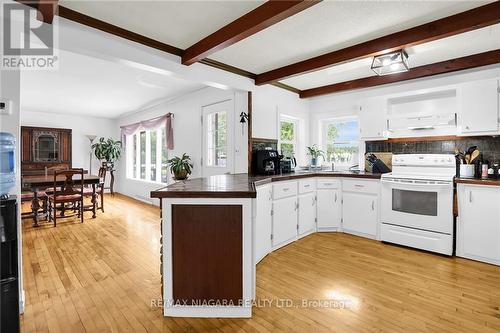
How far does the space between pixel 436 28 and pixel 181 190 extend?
2.60 meters

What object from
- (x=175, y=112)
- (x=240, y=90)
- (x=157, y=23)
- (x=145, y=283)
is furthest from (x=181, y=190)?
(x=175, y=112)

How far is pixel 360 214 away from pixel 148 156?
17.0 feet

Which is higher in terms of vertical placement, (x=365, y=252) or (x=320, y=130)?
(x=320, y=130)

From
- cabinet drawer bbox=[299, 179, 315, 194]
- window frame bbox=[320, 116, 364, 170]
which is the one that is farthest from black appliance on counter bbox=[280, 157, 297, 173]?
window frame bbox=[320, 116, 364, 170]

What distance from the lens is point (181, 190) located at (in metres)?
1.86

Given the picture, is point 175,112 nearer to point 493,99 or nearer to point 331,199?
point 331,199

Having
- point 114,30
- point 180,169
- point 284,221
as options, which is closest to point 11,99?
point 114,30

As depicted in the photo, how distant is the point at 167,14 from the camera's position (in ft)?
7.11

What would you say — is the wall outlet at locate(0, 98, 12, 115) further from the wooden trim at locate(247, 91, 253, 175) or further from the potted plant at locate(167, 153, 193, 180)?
the potted plant at locate(167, 153, 193, 180)

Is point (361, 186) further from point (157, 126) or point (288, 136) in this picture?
point (157, 126)

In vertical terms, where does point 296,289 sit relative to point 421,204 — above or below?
below

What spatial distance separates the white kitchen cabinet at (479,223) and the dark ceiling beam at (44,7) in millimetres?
4090

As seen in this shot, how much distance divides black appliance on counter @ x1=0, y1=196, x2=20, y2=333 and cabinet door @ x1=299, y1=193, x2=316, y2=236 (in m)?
2.84

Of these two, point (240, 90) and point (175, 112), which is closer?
point (240, 90)
